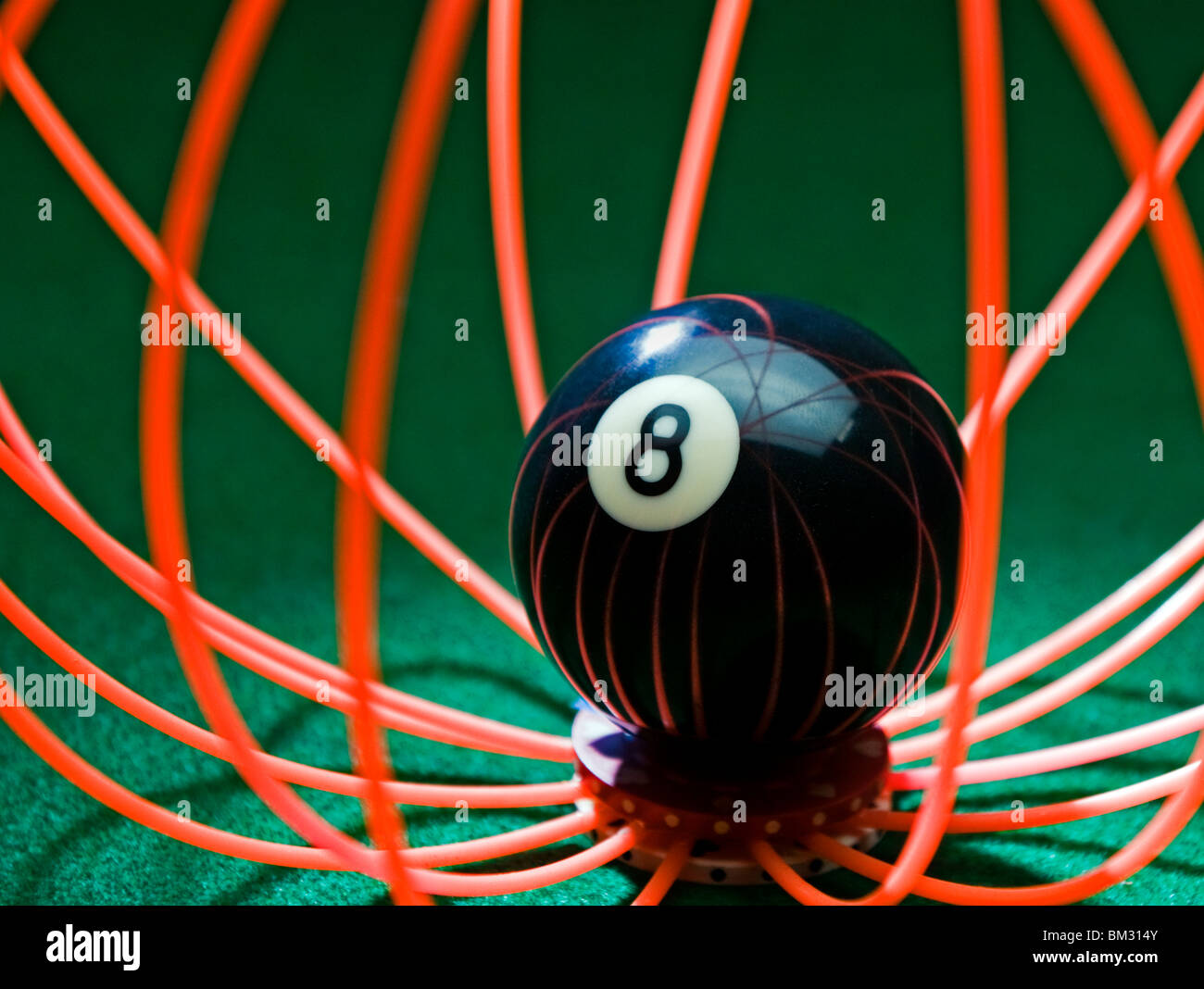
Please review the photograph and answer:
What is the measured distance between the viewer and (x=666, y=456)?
227cm

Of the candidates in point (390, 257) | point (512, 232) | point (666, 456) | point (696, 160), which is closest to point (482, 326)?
point (512, 232)

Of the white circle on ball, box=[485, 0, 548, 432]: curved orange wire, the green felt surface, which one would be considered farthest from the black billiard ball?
box=[485, 0, 548, 432]: curved orange wire

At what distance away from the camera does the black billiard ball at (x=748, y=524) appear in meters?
2.26

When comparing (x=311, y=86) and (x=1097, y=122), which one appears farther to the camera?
(x=311, y=86)

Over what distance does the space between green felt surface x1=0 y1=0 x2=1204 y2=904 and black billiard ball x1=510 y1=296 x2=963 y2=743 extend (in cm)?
48

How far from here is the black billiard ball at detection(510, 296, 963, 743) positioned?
88.9 inches

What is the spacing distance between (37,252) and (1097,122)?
4.93 meters

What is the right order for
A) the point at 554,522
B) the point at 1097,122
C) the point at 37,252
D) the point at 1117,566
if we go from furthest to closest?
the point at 1097,122 < the point at 37,252 < the point at 1117,566 < the point at 554,522

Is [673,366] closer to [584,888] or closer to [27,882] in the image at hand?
[584,888]

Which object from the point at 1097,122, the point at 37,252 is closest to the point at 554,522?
the point at 37,252

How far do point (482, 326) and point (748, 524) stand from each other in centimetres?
330

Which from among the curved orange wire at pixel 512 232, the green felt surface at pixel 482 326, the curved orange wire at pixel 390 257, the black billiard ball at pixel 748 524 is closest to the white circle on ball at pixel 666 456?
the black billiard ball at pixel 748 524

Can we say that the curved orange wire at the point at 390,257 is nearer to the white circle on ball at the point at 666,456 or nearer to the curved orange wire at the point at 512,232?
the white circle on ball at the point at 666,456

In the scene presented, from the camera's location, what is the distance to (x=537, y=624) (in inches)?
101
